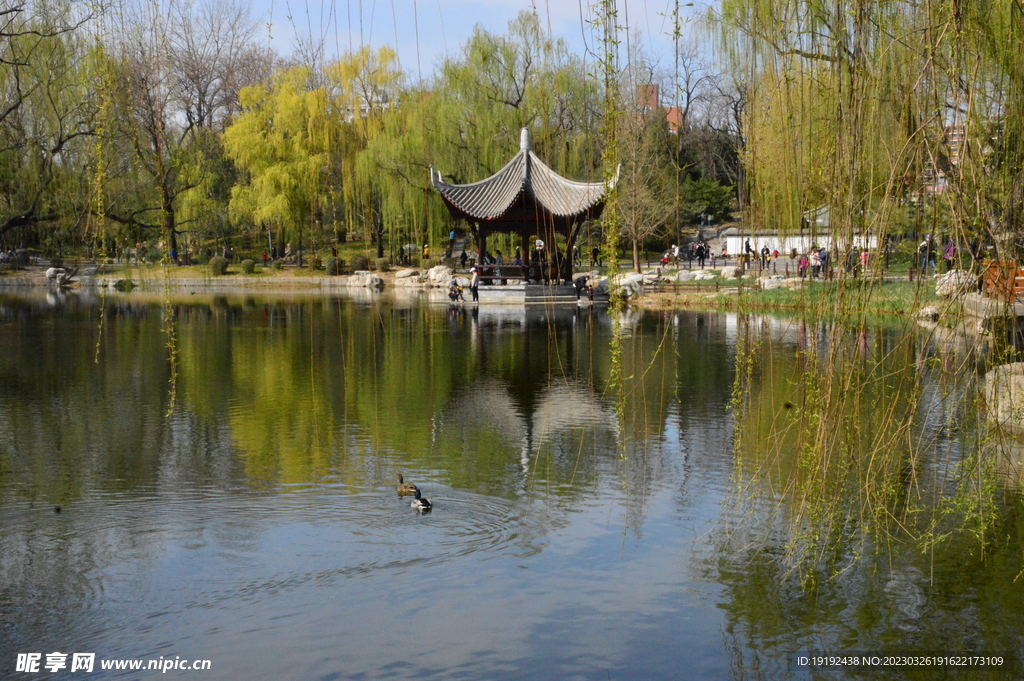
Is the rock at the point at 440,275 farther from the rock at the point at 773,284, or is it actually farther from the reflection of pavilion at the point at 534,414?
the reflection of pavilion at the point at 534,414

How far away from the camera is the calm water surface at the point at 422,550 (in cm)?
489

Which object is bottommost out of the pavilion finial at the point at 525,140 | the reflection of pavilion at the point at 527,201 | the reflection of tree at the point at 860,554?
the reflection of tree at the point at 860,554

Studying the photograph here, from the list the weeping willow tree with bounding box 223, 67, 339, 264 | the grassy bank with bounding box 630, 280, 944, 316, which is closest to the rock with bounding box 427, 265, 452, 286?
the weeping willow tree with bounding box 223, 67, 339, 264

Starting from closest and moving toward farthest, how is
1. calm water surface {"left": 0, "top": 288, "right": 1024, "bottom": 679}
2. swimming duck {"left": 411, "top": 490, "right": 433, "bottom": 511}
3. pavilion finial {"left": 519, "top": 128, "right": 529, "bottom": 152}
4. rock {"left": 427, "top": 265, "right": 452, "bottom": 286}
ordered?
1. calm water surface {"left": 0, "top": 288, "right": 1024, "bottom": 679}
2. swimming duck {"left": 411, "top": 490, "right": 433, "bottom": 511}
3. pavilion finial {"left": 519, "top": 128, "right": 529, "bottom": 152}
4. rock {"left": 427, "top": 265, "right": 452, "bottom": 286}

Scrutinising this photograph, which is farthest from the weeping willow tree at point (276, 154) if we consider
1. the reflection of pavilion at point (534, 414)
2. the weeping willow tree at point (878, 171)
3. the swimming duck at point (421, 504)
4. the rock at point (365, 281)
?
the weeping willow tree at point (878, 171)

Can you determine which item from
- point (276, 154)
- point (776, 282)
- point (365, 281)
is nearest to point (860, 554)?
point (776, 282)

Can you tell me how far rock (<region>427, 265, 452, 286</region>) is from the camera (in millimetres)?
31964

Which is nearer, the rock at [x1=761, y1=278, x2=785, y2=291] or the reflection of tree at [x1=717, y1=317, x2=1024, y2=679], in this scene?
the reflection of tree at [x1=717, y1=317, x2=1024, y2=679]

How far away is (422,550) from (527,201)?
2050 cm

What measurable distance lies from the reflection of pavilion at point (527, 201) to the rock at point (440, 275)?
4743 millimetres

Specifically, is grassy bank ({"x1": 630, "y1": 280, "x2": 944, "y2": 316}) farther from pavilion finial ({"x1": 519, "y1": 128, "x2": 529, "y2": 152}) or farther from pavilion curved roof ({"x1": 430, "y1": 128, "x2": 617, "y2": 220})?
pavilion finial ({"x1": 519, "y1": 128, "x2": 529, "y2": 152})

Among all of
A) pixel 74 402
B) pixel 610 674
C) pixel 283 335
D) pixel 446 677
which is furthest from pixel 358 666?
pixel 283 335

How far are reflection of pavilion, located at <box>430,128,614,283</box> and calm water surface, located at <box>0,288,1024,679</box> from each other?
47.5 ft

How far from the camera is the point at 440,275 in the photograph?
3250cm
